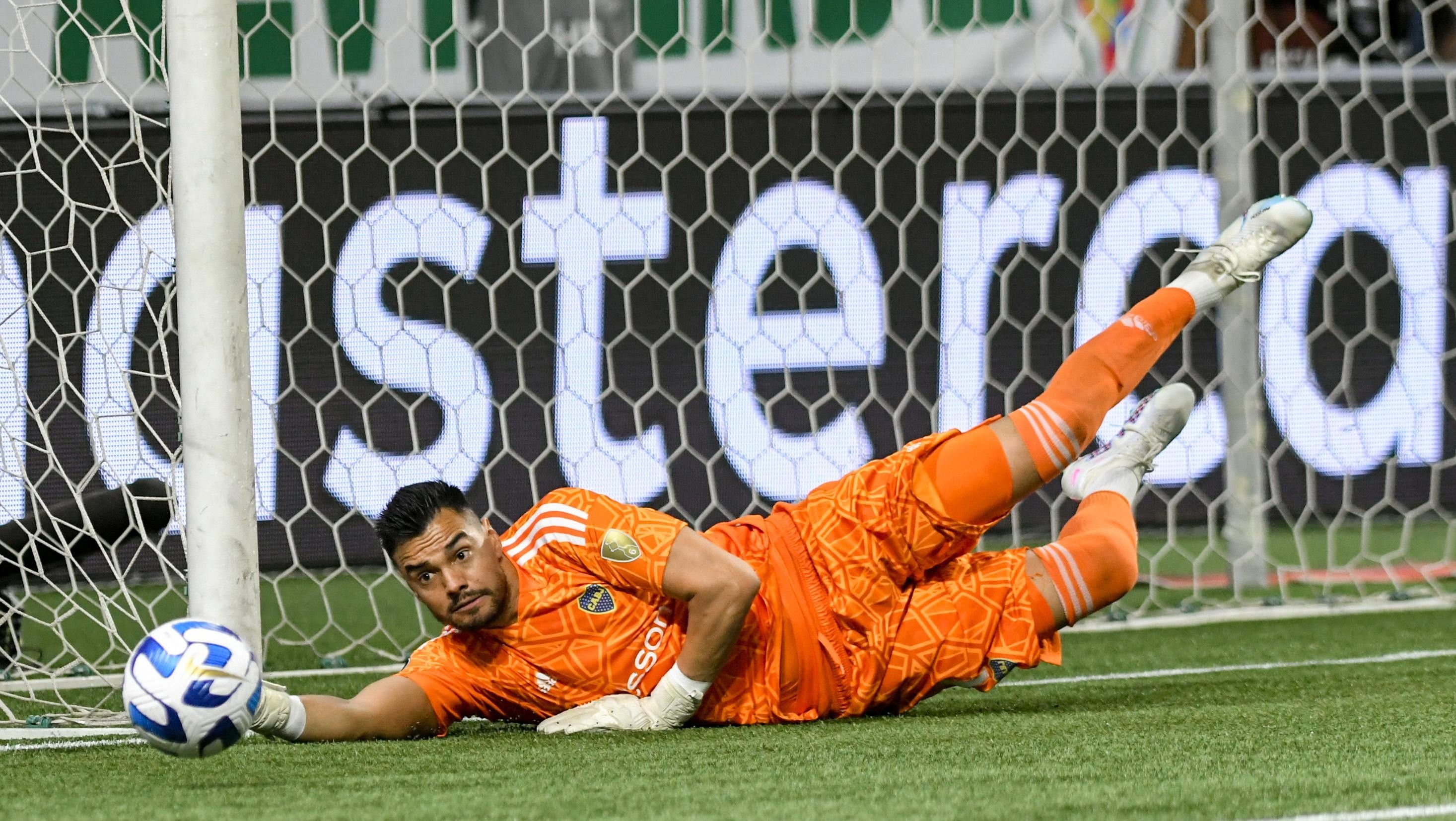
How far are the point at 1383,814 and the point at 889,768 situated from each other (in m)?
0.71

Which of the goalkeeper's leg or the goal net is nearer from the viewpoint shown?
the goalkeeper's leg

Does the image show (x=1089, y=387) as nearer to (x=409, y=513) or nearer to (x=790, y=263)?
(x=409, y=513)

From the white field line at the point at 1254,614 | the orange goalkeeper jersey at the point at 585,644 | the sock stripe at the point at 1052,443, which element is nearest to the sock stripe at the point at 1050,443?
the sock stripe at the point at 1052,443

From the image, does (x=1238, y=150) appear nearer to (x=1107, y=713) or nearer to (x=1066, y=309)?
(x=1066, y=309)

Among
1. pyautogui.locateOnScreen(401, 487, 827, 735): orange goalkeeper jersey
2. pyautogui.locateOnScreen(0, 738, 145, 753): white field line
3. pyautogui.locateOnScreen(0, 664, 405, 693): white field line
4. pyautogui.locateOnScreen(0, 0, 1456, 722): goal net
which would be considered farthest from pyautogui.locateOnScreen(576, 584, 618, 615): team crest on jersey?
pyautogui.locateOnScreen(0, 0, 1456, 722): goal net

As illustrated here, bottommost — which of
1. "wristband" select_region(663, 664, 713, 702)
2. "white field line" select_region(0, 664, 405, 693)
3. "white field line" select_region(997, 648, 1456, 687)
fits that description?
"white field line" select_region(997, 648, 1456, 687)

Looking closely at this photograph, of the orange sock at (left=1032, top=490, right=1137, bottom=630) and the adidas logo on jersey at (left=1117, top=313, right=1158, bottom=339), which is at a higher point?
the adidas logo on jersey at (left=1117, top=313, right=1158, bottom=339)

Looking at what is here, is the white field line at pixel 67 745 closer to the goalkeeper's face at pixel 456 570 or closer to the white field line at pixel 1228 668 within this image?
the goalkeeper's face at pixel 456 570

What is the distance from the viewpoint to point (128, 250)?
12.7ft

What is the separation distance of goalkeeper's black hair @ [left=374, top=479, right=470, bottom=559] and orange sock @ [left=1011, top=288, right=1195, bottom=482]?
115 centimetres

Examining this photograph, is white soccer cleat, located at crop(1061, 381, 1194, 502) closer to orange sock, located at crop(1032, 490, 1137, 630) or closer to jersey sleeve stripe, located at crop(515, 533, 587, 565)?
orange sock, located at crop(1032, 490, 1137, 630)

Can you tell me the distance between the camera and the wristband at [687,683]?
9.93 feet

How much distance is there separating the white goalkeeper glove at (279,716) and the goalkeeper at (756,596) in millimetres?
10

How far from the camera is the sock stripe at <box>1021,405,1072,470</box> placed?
131 inches
